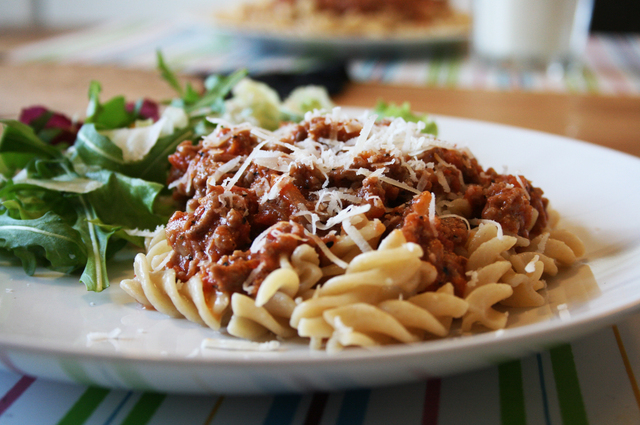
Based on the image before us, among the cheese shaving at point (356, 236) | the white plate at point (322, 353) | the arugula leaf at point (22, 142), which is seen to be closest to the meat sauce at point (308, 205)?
the cheese shaving at point (356, 236)

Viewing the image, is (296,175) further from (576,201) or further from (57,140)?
(57,140)

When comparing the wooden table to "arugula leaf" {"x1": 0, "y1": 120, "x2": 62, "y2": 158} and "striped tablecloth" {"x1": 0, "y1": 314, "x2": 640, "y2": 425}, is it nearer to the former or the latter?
"arugula leaf" {"x1": 0, "y1": 120, "x2": 62, "y2": 158}

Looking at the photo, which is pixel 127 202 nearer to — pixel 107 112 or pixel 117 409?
pixel 107 112

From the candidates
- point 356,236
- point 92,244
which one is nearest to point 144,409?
point 356,236

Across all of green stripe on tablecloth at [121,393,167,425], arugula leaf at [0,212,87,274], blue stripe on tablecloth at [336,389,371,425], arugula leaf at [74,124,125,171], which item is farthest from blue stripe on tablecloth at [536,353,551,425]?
arugula leaf at [74,124,125,171]

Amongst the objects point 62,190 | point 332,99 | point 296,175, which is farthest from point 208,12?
point 296,175
